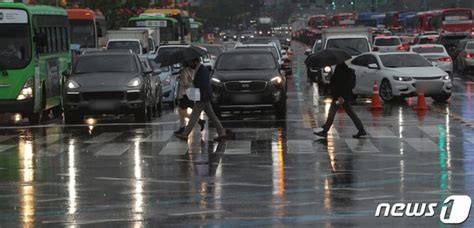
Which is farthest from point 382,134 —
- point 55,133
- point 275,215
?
point 275,215

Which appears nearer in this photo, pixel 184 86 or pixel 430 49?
pixel 184 86

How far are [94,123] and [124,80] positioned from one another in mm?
1362

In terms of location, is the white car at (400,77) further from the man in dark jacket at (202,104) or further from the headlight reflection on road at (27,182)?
the headlight reflection on road at (27,182)

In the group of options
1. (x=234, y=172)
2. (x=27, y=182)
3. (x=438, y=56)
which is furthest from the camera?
(x=438, y=56)

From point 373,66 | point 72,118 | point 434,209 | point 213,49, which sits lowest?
point 213,49

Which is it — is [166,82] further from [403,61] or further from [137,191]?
[137,191]

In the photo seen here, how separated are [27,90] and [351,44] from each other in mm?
16681

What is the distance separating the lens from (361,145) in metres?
17.2

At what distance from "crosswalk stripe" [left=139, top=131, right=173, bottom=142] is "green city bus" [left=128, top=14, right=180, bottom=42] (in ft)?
121

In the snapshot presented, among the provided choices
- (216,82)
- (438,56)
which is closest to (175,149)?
(216,82)

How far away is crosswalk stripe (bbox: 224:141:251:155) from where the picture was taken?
16500mm

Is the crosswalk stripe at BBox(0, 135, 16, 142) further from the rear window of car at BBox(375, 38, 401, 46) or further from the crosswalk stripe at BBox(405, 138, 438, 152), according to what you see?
the rear window of car at BBox(375, 38, 401, 46)

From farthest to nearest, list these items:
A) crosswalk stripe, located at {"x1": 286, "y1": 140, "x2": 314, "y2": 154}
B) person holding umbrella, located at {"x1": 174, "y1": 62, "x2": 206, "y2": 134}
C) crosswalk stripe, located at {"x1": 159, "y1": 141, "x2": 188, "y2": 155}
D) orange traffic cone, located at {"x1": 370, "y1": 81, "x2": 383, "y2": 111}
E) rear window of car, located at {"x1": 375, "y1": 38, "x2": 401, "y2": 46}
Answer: rear window of car, located at {"x1": 375, "y1": 38, "x2": 401, "y2": 46}
orange traffic cone, located at {"x1": 370, "y1": 81, "x2": 383, "y2": 111}
person holding umbrella, located at {"x1": 174, "y1": 62, "x2": 206, "y2": 134}
crosswalk stripe, located at {"x1": 159, "y1": 141, "x2": 188, "y2": 155}
crosswalk stripe, located at {"x1": 286, "y1": 140, "x2": 314, "y2": 154}

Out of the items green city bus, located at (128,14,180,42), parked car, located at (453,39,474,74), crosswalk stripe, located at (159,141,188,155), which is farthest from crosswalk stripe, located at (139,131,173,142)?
green city bus, located at (128,14,180,42)
